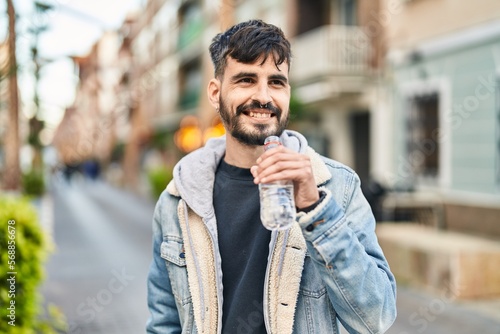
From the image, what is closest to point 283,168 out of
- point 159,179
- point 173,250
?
point 173,250

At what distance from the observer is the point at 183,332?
1896mm

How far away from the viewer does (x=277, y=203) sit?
143 centimetres

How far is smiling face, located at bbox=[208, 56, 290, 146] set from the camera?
1721 mm

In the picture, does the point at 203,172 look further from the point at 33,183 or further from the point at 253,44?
the point at 33,183

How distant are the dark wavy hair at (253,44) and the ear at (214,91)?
0.18 feet

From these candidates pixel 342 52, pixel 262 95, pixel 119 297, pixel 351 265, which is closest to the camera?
pixel 351 265

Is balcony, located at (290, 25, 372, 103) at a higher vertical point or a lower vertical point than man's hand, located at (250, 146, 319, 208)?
higher

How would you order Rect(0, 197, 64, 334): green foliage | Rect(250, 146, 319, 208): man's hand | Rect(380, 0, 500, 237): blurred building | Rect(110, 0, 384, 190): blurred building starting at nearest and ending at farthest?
Rect(250, 146, 319, 208): man's hand, Rect(0, 197, 64, 334): green foliage, Rect(380, 0, 500, 237): blurred building, Rect(110, 0, 384, 190): blurred building

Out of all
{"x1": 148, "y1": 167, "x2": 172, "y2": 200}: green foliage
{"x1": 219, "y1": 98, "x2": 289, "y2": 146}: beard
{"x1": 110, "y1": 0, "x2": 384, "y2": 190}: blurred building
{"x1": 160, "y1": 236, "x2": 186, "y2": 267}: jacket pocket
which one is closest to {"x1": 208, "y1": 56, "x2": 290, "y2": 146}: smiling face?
{"x1": 219, "y1": 98, "x2": 289, "y2": 146}: beard

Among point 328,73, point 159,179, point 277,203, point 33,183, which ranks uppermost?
point 328,73

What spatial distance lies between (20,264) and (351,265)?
3242 mm

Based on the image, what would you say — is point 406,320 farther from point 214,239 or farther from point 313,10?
point 313,10

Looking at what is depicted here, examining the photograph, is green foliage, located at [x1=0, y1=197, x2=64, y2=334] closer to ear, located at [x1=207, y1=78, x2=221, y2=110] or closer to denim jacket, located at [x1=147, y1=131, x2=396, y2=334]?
denim jacket, located at [x1=147, y1=131, x2=396, y2=334]

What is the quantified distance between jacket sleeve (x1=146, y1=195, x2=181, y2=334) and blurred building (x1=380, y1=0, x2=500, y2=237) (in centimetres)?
815
